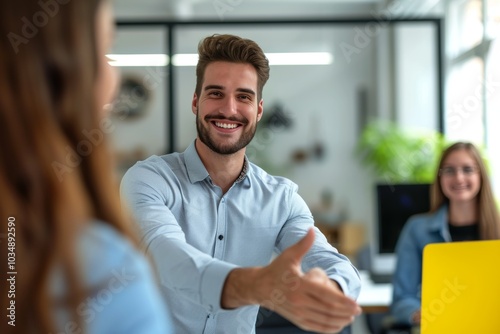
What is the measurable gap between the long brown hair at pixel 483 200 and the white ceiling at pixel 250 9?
431 centimetres

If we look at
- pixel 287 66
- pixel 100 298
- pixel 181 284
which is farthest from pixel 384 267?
pixel 287 66

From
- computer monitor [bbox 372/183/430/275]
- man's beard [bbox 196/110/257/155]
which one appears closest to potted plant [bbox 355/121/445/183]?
computer monitor [bbox 372/183/430/275]

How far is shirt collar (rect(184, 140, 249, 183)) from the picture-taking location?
4.42 feet

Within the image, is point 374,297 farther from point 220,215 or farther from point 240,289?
point 240,289

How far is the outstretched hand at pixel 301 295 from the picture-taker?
903mm

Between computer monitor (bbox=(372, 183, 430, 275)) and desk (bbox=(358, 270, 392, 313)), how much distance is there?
0.40ft

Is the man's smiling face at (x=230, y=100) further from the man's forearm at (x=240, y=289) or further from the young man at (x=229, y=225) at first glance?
the man's forearm at (x=240, y=289)

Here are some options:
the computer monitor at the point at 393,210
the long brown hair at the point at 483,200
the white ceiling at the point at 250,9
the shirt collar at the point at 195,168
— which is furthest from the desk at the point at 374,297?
the white ceiling at the point at 250,9

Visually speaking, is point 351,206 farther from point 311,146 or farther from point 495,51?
point 495,51

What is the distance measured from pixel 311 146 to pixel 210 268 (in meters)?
5.53

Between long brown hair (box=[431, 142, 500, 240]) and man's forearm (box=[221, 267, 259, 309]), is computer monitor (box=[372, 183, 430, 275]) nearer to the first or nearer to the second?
long brown hair (box=[431, 142, 500, 240])

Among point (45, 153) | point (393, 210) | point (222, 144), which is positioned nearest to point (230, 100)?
point (222, 144)

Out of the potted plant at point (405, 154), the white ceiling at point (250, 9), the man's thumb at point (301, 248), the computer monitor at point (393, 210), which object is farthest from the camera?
the white ceiling at point (250, 9)

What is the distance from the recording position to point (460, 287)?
50.1 inches
